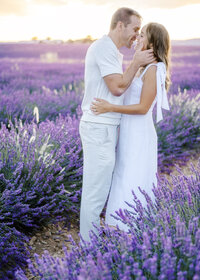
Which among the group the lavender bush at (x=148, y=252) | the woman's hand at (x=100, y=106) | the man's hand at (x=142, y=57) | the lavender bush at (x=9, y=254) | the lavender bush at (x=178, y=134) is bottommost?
the lavender bush at (x=9, y=254)

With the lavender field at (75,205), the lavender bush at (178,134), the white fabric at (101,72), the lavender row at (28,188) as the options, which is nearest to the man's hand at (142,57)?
the white fabric at (101,72)

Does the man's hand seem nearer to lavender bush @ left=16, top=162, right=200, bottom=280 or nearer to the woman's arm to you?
the woman's arm

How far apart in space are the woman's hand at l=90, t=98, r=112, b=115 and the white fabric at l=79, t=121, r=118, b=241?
0.36 ft

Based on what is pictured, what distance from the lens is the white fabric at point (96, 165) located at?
2.33 meters

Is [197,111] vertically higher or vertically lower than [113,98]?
lower

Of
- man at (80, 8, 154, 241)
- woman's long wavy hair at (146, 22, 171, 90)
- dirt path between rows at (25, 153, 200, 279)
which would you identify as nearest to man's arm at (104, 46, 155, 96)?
man at (80, 8, 154, 241)

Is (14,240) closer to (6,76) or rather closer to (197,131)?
(197,131)

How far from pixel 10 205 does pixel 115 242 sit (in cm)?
115

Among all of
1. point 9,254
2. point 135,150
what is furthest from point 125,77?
point 9,254

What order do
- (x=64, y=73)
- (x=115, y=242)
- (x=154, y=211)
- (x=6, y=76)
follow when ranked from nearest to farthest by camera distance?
(x=115, y=242), (x=154, y=211), (x=6, y=76), (x=64, y=73)

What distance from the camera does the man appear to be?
7.15ft

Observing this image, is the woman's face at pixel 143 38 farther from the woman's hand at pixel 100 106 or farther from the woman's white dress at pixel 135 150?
the woman's hand at pixel 100 106

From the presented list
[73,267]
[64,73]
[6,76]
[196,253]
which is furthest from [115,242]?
[64,73]

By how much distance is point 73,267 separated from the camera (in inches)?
53.7
